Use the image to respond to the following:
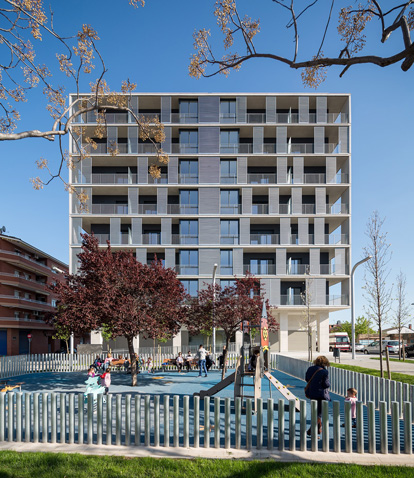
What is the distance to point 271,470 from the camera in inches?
274

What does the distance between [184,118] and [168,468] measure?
40.9 m

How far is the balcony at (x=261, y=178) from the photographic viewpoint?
44344 mm

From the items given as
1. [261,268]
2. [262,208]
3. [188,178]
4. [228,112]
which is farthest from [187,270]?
[228,112]

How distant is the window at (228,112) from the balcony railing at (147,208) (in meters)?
11.2

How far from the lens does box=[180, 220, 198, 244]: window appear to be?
43312mm

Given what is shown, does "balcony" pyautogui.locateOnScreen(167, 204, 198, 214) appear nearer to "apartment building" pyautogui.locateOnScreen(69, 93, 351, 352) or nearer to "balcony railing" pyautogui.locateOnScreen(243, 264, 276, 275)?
"apartment building" pyautogui.locateOnScreen(69, 93, 351, 352)

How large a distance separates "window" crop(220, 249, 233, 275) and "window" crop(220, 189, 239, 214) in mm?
4044

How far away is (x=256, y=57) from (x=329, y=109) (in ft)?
140

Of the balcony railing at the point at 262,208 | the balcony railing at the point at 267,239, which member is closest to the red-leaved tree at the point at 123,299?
the balcony railing at the point at 267,239

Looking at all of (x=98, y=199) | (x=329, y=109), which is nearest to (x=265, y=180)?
(x=329, y=109)

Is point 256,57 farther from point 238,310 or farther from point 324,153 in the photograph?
point 324,153

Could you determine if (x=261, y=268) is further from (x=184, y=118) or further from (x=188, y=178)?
(x=184, y=118)

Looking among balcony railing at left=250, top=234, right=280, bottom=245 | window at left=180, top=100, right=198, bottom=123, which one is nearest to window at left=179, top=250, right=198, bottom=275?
balcony railing at left=250, top=234, right=280, bottom=245

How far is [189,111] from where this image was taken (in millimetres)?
44844
